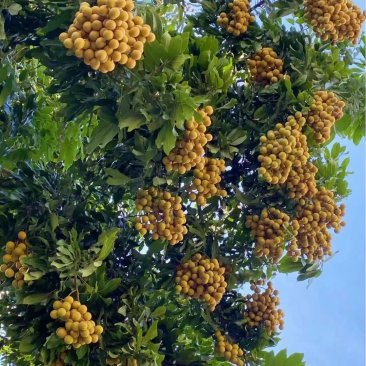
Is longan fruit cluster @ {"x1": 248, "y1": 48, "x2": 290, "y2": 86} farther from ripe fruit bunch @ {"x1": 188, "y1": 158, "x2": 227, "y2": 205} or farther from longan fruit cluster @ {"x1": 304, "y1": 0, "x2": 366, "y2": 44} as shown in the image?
ripe fruit bunch @ {"x1": 188, "y1": 158, "x2": 227, "y2": 205}

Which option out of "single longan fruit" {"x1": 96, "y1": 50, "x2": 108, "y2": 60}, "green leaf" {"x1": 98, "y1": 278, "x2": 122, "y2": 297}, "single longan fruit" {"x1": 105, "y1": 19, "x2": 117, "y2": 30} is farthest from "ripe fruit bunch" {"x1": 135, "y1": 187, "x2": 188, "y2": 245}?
"single longan fruit" {"x1": 105, "y1": 19, "x2": 117, "y2": 30}

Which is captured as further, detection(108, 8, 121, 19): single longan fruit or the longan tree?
the longan tree

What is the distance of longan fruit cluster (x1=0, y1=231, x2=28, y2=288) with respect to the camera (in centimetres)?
271

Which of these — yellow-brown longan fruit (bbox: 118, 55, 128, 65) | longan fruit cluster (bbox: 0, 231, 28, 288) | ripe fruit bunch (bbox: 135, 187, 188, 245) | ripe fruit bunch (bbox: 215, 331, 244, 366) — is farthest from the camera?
ripe fruit bunch (bbox: 215, 331, 244, 366)

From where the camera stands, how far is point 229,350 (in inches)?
132

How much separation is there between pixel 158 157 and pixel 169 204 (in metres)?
0.29

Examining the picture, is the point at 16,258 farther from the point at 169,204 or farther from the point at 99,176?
the point at 99,176

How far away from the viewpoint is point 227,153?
3.13 meters

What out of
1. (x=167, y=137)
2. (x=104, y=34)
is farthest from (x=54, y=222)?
(x=104, y=34)

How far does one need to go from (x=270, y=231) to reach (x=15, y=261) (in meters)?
1.55

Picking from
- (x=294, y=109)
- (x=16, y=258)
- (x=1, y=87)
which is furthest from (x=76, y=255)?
(x=294, y=109)

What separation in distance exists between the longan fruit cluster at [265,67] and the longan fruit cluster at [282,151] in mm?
388

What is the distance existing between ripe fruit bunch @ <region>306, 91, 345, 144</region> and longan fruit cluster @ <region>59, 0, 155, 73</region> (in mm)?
1407

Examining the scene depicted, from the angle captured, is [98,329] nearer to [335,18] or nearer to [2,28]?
[2,28]
